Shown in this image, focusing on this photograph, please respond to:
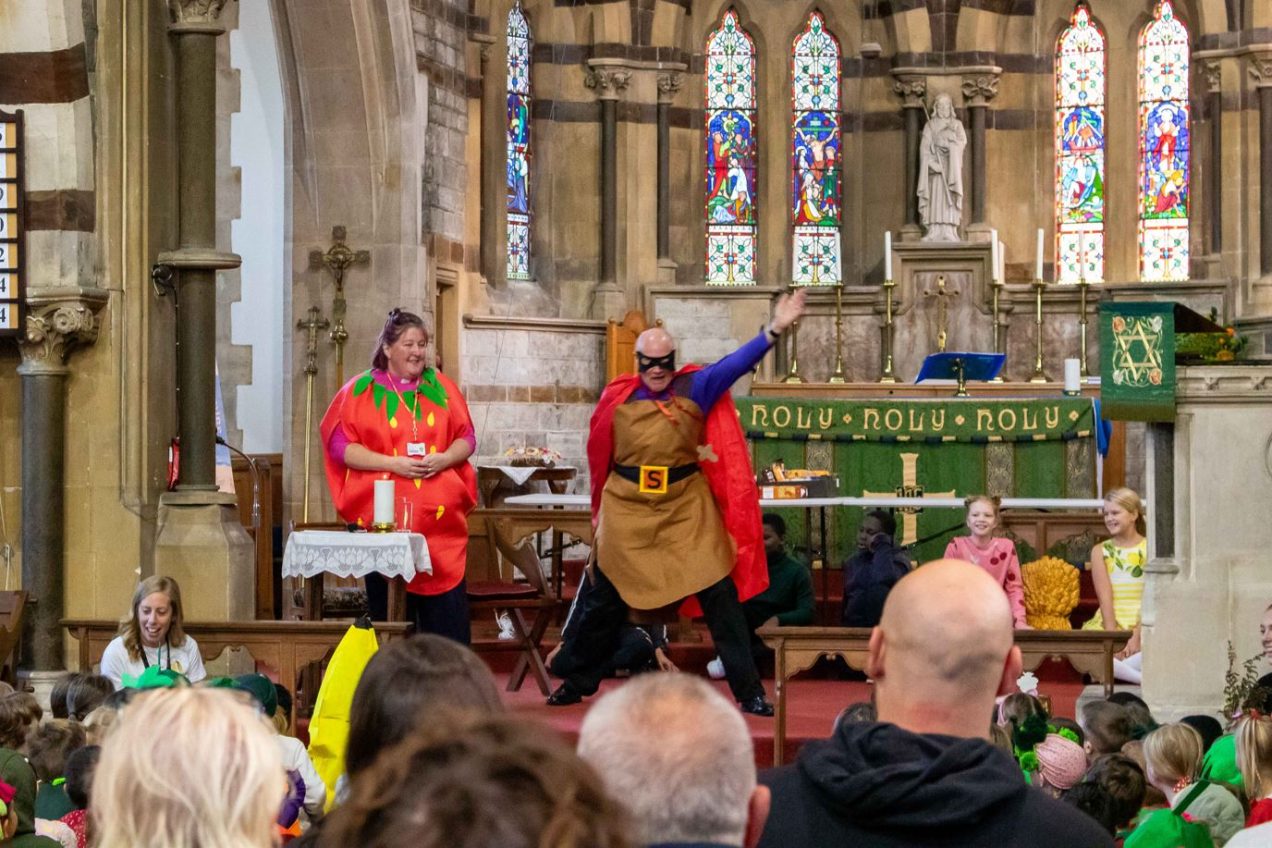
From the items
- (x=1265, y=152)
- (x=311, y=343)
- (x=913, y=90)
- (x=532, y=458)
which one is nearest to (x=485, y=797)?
(x=311, y=343)

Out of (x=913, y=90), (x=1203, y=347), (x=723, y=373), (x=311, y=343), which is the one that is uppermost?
(x=913, y=90)

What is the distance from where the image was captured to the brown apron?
8438mm

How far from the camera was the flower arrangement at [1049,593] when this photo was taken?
10.3m

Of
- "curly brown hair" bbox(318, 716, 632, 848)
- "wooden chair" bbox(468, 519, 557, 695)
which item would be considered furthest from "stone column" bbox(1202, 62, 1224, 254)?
"curly brown hair" bbox(318, 716, 632, 848)

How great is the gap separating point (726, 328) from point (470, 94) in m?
3.32

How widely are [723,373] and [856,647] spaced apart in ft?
4.11

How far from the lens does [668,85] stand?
759 inches

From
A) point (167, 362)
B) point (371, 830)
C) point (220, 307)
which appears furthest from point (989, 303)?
point (371, 830)

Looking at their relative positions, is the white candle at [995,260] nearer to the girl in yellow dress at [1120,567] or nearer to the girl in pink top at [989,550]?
the girl in pink top at [989,550]

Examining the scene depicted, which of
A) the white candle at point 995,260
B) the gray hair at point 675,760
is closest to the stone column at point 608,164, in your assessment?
the white candle at point 995,260

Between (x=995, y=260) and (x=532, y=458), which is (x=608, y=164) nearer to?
(x=995, y=260)

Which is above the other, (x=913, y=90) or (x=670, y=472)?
(x=913, y=90)

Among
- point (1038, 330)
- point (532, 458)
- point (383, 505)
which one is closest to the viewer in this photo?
point (383, 505)

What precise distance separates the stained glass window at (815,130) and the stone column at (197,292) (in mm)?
10886
